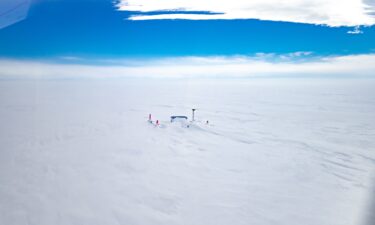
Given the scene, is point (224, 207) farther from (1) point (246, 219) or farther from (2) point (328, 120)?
(2) point (328, 120)

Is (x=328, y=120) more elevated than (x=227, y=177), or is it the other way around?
(x=328, y=120)

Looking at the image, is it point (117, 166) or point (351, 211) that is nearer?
point (351, 211)

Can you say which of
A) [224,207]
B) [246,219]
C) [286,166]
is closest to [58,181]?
[224,207]

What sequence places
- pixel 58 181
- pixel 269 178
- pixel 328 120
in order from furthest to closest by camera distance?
pixel 328 120 < pixel 269 178 < pixel 58 181

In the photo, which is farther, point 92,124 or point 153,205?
point 92,124

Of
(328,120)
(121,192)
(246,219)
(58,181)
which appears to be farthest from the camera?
(328,120)

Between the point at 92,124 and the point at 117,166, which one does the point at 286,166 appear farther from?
the point at 92,124

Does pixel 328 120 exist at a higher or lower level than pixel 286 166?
higher

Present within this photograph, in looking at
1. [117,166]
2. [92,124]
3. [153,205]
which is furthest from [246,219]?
[92,124]

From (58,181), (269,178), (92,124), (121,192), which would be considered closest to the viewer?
(121,192)
